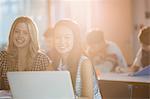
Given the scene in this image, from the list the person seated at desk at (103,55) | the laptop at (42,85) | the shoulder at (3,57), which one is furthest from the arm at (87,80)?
the person seated at desk at (103,55)

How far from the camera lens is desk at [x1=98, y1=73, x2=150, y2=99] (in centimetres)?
132

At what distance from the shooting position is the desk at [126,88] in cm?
132

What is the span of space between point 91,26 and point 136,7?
2.09 feet

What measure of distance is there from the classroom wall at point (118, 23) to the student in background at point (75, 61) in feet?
5.86

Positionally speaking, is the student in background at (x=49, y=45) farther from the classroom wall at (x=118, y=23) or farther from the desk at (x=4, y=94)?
the classroom wall at (x=118, y=23)

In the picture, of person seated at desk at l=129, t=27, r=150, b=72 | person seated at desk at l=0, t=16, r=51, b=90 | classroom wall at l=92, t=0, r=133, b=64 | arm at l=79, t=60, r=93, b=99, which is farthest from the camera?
classroom wall at l=92, t=0, r=133, b=64

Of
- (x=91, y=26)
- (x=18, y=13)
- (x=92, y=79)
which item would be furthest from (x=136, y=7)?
(x=92, y=79)

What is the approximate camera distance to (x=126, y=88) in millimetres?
1345

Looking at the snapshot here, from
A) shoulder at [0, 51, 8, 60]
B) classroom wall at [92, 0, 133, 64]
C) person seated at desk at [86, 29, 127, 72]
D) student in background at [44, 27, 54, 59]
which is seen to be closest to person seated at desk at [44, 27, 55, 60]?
student in background at [44, 27, 54, 59]

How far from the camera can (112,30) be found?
2.87 m

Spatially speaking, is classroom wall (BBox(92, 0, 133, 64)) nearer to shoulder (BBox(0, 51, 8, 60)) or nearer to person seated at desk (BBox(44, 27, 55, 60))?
person seated at desk (BBox(44, 27, 55, 60))

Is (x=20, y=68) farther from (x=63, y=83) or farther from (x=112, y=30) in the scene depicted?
(x=112, y=30)

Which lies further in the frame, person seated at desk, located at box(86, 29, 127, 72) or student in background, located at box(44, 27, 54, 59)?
person seated at desk, located at box(86, 29, 127, 72)

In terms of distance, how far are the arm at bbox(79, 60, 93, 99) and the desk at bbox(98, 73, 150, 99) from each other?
41 centimetres
